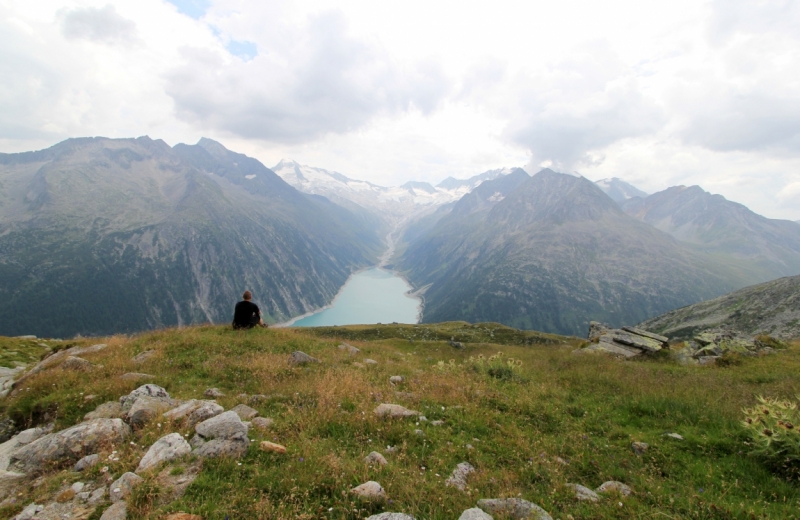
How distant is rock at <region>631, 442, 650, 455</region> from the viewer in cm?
979

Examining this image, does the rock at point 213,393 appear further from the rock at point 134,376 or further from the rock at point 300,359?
the rock at point 300,359

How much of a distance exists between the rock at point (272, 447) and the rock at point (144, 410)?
364 cm

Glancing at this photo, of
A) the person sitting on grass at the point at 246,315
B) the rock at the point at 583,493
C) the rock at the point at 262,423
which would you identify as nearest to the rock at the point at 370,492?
the rock at the point at 262,423

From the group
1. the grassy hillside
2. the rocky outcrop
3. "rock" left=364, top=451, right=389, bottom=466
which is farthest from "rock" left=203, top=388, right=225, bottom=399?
the rocky outcrop

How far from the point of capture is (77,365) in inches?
542

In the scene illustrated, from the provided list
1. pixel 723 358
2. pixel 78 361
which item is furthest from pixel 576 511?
pixel 723 358

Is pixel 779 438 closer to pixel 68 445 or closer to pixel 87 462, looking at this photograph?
pixel 87 462

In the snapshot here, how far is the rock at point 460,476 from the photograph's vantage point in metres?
7.63

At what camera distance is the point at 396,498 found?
22.3ft

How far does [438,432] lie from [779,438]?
27.3ft

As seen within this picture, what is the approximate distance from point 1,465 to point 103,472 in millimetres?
3338

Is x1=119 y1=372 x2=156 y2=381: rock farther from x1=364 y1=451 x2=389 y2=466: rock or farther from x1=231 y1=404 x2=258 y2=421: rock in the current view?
x1=364 y1=451 x2=389 y2=466: rock

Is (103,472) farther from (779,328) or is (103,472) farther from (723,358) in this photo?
(779,328)

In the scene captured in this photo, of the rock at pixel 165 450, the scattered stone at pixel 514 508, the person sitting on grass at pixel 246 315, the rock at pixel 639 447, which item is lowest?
the rock at pixel 639 447
